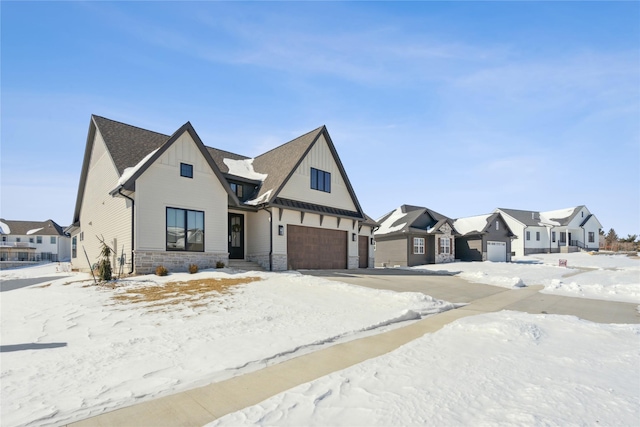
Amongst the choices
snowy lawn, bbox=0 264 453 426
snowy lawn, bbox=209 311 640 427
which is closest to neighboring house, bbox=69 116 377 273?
snowy lawn, bbox=0 264 453 426

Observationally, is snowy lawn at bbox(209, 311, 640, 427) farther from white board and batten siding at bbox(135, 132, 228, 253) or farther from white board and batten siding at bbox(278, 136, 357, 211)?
white board and batten siding at bbox(278, 136, 357, 211)

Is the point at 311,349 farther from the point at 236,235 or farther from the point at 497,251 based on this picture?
the point at 497,251

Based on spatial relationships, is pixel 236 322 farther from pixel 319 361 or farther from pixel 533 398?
pixel 533 398

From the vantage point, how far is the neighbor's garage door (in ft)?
117

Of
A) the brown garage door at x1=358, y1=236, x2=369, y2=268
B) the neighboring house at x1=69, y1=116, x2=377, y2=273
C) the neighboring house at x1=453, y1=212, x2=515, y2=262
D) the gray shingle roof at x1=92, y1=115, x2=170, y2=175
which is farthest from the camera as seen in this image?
the neighboring house at x1=453, y1=212, x2=515, y2=262

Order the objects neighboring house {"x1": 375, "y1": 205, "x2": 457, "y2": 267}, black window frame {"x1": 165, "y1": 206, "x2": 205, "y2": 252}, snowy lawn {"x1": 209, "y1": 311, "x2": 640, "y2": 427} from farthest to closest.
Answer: neighboring house {"x1": 375, "y1": 205, "x2": 457, "y2": 267}
black window frame {"x1": 165, "y1": 206, "x2": 205, "y2": 252}
snowy lawn {"x1": 209, "y1": 311, "x2": 640, "y2": 427}

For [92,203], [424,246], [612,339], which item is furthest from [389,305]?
[424,246]

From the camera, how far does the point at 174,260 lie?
51.0ft

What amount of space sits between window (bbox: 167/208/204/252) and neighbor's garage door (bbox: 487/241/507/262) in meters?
29.4

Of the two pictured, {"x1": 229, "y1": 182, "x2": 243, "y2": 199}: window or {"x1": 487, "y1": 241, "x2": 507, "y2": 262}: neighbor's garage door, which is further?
{"x1": 487, "y1": 241, "x2": 507, "y2": 262}: neighbor's garage door

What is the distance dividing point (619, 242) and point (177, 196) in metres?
71.0

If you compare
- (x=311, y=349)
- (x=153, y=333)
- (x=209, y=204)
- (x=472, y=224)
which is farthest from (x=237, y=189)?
(x=472, y=224)

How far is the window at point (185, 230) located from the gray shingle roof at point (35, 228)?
193 feet

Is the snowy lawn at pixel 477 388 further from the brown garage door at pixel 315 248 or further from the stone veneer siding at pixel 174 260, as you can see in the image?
the brown garage door at pixel 315 248
